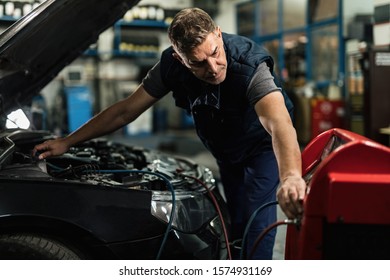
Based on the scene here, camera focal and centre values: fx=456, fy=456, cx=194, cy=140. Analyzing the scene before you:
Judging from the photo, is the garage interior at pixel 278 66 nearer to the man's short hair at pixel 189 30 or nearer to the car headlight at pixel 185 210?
the car headlight at pixel 185 210

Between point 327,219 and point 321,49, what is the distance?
8.38 meters

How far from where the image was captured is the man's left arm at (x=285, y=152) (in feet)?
4.89

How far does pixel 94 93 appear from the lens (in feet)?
34.4

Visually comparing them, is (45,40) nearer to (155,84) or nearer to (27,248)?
(155,84)

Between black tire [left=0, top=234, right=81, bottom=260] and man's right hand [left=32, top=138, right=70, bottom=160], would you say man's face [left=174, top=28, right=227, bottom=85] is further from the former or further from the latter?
black tire [left=0, top=234, right=81, bottom=260]

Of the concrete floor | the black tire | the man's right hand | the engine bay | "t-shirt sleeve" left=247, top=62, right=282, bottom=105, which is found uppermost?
"t-shirt sleeve" left=247, top=62, right=282, bottom=105

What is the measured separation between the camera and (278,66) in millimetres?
10570

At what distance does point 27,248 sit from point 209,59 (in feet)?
3.34

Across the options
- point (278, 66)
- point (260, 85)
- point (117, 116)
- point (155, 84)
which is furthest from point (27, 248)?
point (278, 66)

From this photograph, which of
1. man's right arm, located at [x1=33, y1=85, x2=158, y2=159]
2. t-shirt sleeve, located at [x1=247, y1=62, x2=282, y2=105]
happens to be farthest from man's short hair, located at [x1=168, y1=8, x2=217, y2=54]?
man's right arm, located at [x1=33, y1=85, x2=158, y2=159]

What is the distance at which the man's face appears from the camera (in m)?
1.82

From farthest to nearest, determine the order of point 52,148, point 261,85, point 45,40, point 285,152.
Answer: point 45,40
point 52,148
point 261,85
point 285,152

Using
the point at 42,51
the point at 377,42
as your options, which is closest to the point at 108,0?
the point at 42,51

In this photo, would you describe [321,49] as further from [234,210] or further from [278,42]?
[234,210]
